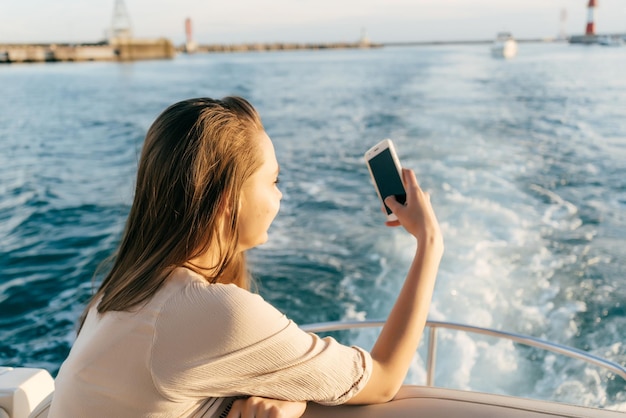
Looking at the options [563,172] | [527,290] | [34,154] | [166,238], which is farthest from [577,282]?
[34,154]

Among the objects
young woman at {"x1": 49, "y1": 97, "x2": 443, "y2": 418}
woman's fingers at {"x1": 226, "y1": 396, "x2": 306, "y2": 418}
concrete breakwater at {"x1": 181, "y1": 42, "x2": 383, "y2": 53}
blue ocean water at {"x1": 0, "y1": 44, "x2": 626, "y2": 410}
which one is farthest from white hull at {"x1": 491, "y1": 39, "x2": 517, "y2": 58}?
concrete breakwater at {"x1": 181, "y1": 42, "x2": 383, "y2": 53}

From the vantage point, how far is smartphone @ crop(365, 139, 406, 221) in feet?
3.90

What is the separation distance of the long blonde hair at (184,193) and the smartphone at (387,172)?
1.22ft

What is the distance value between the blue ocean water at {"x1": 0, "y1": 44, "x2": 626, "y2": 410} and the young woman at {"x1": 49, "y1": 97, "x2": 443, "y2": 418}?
0.75 ft

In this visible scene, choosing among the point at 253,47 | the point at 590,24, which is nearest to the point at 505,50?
the point at 590,24

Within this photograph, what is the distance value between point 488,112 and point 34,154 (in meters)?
8.89

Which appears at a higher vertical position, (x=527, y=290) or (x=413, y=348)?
(x=413, y=348)

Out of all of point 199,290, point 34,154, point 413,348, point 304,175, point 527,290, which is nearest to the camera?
point 199,290

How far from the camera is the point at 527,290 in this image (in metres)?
4.55

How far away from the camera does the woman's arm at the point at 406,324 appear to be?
94 cm

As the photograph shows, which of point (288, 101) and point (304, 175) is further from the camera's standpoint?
point (288, 101)

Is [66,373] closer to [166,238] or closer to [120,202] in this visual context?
[166,238]

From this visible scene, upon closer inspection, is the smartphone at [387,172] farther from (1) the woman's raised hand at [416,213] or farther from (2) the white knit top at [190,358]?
(2) the white knit top at [190,358]

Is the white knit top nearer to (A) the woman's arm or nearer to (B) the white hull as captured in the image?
(A) the woman's arm
